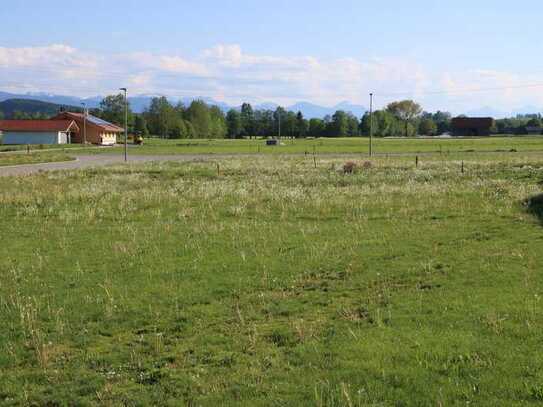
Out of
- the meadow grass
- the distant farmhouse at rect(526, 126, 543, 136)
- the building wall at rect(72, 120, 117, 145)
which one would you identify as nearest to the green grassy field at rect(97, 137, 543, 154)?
the meadow grass

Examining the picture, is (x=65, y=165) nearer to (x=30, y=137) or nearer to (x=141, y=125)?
(x=30, y=137)

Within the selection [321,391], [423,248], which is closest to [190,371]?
[321,391]

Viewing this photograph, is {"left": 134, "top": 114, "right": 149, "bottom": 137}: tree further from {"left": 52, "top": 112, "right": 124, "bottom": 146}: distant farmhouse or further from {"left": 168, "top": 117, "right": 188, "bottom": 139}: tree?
{"left": 52, "top": 112, "right": 124, "bottom": 146}: distant farmhouse

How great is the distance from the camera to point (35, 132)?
12244 cm

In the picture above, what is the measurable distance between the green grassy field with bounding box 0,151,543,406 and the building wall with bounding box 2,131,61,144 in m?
109

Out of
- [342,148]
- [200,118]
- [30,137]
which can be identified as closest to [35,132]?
[30,137]

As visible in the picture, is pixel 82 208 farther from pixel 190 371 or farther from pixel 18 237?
A: pixel 190 371

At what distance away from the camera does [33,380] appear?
6.42 meters

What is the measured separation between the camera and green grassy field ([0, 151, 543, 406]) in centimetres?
609

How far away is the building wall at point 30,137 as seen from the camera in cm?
12181

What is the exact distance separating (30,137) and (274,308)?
125 meters

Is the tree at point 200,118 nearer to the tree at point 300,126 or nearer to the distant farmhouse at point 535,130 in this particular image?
the tree at point 300,126

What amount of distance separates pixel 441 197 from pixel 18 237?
14900 mm

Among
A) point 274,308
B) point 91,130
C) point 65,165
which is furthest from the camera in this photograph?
point 91,130
